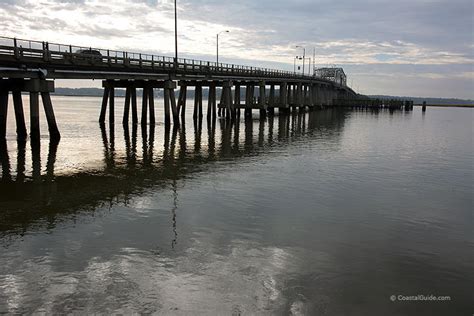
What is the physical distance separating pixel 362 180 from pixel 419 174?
4.14 meters

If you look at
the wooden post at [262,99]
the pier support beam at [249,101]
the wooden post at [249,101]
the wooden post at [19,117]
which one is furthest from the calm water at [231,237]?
the wooden post at [262,99]

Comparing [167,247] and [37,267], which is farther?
[167,247]

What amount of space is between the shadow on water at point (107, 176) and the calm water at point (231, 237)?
0.10 meters

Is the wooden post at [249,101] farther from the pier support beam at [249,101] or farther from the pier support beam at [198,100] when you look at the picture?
the pier support beam at [198,100]

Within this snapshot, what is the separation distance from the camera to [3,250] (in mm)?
9508

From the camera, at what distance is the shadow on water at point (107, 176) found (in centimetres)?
1280

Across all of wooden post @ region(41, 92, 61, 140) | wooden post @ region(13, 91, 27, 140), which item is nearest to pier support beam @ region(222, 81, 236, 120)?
wooden post @ region(41, 92, 61, 140)

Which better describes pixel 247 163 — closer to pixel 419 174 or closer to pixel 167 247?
pixel 419 174

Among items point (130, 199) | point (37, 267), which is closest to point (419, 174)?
point (130, 199)

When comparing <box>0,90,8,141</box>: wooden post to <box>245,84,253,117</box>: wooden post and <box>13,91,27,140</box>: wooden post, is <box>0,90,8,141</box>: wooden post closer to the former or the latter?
<box>13,91,27,140</box>: wooden post

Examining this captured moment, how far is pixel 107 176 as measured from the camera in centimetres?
1820

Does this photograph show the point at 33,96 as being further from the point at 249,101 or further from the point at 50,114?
the point at 249,101

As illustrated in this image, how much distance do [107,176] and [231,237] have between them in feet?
30.7

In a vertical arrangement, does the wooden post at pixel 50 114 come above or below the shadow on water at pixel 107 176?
above
